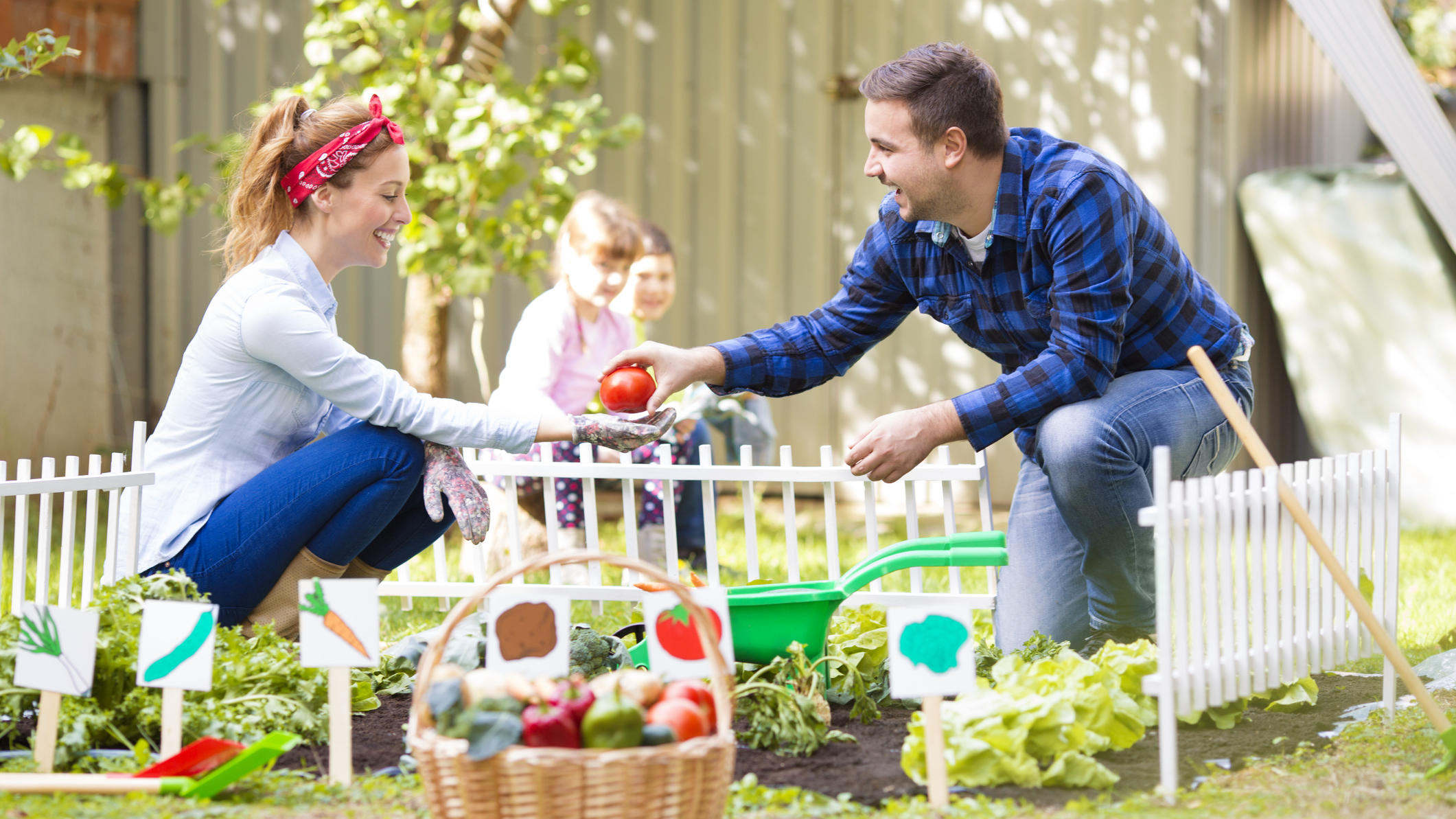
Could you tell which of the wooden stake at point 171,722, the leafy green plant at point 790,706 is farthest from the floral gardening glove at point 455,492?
the wooden stake at point 171,722

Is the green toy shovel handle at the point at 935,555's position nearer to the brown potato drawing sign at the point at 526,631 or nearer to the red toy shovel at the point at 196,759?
the brown potato drawing sign at the point at 526,631

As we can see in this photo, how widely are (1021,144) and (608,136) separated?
7.27 feet

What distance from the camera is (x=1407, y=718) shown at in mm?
2844

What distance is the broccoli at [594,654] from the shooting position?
2.92 meters

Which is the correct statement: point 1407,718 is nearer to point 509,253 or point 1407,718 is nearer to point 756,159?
point 509,253

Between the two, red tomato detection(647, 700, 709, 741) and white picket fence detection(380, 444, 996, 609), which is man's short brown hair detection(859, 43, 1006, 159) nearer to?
white picket fence detection(380, 444, 996, 609)

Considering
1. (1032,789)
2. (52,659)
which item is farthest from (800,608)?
(52,659)

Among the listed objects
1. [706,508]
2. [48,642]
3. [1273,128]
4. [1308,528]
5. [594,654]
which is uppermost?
[1273,128]

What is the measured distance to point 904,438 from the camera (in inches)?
116

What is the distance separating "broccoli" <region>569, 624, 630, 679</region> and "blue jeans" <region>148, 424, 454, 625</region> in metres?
0.53

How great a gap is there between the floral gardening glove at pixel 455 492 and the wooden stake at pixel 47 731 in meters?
0.92

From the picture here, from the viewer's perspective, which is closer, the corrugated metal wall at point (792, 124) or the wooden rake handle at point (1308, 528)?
the wooden rake handle at point (1308, 528)

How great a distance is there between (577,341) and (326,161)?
1.60m

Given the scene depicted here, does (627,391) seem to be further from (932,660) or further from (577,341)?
(577,341)
